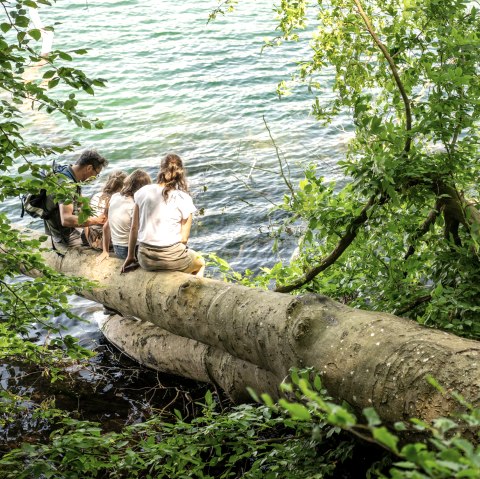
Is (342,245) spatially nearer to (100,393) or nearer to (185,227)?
(185,227)

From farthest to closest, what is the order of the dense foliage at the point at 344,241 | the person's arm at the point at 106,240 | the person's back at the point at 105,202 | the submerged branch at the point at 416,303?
the person's back at the point at 105,202, the person's arm at the point at 106,240, the submerged branch at the point at 416,303, the dense foliage at the point at 344,241

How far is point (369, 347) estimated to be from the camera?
399 centimetres

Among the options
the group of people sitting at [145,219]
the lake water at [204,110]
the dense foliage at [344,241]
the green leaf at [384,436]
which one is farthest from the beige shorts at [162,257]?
the green leaf at [384,436]

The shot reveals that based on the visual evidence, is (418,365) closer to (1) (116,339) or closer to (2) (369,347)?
(2) (369,347)

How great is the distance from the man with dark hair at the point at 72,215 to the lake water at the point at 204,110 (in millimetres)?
1348

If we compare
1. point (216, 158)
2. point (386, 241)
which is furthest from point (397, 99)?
point (216, 158)

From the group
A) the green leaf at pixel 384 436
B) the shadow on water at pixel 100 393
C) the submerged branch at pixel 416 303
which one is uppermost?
the green leaf at pixel 384 436

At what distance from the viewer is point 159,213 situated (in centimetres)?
690

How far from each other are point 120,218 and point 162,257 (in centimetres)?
91

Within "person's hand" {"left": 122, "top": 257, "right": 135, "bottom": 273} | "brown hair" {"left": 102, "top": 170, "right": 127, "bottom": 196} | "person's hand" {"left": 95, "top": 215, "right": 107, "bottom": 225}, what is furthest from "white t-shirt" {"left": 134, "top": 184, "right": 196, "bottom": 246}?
"brown hair" {"left": 102, "top": 170, "right": 127, "bottom": 196}

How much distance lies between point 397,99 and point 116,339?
14.1ft

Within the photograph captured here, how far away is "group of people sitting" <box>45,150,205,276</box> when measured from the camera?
686 cm

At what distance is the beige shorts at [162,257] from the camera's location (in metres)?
6.82

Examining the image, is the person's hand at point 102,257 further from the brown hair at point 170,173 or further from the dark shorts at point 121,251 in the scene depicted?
the brown hair at point 170,173
